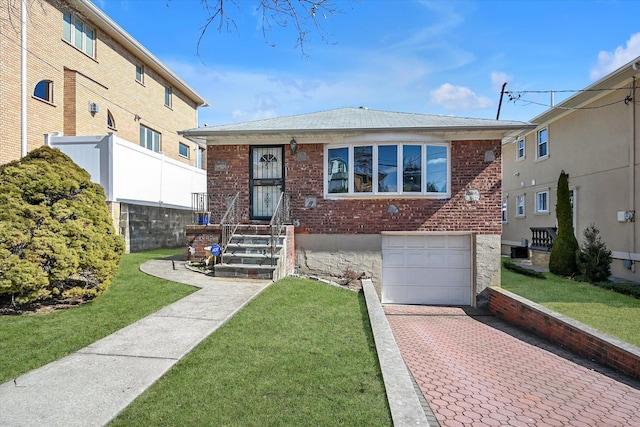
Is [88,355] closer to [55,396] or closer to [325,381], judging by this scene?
[55,396]

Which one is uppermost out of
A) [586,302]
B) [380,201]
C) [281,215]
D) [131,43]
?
[131,43]

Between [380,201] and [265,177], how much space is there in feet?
10.9

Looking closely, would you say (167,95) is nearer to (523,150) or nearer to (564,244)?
(523,150)

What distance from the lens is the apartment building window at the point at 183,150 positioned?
2112 cm

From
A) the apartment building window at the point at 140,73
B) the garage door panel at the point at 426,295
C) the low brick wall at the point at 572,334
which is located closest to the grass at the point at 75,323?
the garage door panel at the point at 426,295

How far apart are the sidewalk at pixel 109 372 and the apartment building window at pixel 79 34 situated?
13151mm

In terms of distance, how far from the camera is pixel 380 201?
9875 mm

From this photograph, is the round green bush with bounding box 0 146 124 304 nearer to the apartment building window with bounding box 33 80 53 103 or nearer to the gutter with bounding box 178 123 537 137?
the gutter with bounding box 178 123 537 137

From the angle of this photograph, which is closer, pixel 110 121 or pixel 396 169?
pixel 396 169

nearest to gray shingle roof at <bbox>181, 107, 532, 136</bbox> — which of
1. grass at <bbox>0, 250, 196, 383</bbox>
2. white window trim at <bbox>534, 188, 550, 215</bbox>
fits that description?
grass at <bbox>0, 250, 196, 383</bbox>

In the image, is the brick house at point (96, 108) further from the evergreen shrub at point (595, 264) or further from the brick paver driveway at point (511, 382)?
the evergreen shrub at point (595, 264)

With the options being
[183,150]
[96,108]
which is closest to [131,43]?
[96,108]

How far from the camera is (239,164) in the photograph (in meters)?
10.2

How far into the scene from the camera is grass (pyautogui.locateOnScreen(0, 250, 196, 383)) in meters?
3.79
